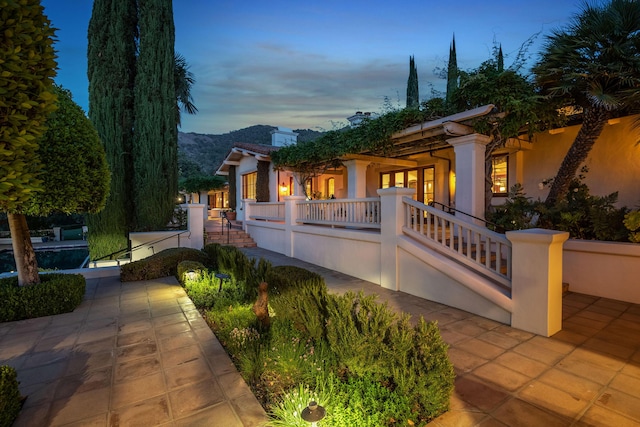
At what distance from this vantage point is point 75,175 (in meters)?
4.83

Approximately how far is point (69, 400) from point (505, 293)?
5.22 metres

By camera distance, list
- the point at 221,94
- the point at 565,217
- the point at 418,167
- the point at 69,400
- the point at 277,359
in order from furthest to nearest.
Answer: the point at 221,94
the point at 418,167
the point at 565,217
the point at 277,359
the point at 69,400

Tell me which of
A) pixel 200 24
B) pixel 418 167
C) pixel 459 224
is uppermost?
pixel 200 24

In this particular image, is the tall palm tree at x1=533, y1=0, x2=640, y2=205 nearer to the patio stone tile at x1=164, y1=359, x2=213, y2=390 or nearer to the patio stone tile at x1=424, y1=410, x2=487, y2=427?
the patio stone tile at x1=424, y1=410, x2=487, y2=427

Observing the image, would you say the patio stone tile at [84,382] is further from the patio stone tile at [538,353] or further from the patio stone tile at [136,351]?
the patio stone tile at [538,353]

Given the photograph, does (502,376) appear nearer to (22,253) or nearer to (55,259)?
(22,253)

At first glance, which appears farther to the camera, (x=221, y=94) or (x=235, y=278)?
(x=221, y=94)

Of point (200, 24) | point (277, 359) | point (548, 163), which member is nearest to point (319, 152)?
point (548, 163)

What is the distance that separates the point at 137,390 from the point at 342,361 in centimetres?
191

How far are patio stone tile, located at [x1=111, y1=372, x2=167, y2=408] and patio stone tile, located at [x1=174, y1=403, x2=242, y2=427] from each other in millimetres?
551

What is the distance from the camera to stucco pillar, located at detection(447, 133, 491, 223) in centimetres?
692

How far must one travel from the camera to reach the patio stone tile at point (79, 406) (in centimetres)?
234

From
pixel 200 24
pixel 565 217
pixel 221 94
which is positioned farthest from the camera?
pixel 221 94

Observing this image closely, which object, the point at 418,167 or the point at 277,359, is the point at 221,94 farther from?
the point at 277,359
